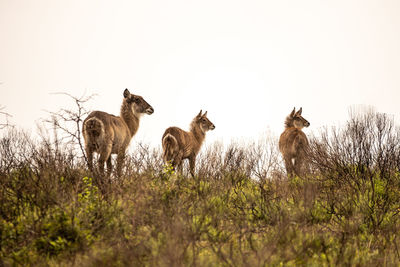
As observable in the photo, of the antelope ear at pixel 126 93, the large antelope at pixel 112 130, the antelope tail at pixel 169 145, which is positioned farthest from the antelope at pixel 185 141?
the antelope ear at pixel 126 93

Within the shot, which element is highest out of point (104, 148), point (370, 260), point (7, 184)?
point (104, 148)

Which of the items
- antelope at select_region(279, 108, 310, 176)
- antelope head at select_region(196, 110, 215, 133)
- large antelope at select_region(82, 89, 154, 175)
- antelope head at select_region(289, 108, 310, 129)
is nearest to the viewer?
large antelope at select_region(82, 89, 154, 175)

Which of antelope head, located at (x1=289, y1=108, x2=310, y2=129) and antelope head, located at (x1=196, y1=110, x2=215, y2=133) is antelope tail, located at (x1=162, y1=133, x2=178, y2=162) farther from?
antelope head, located at (x1=289, y1=108, x2=310, y2=129)

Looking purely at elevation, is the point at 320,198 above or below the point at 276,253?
above

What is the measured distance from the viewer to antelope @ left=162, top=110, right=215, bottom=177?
37.4 feet

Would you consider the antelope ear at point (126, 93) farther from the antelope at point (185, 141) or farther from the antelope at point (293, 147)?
the antelope at point (293, 147)

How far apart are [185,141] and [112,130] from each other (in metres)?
3.29

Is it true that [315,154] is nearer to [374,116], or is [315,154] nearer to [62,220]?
[374,116]

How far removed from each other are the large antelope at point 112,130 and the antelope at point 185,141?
1.05m

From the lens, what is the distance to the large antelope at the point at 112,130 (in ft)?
29.0

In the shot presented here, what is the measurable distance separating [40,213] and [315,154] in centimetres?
692

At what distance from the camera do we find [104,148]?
885cm

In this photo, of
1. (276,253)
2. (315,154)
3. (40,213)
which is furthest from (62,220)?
(315,154)

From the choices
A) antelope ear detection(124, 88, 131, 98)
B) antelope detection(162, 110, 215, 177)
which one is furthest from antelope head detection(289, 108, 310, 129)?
antelope ear detection(124, 88, 131, 98)
